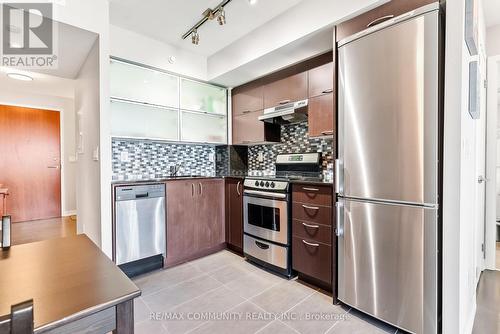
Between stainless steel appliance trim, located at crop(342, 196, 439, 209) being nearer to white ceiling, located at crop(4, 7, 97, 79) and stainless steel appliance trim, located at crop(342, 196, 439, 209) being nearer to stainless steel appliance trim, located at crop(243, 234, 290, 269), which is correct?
stainless steel appliance trim, located at crop(243, 234, 290, 269)

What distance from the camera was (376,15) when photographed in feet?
5.74

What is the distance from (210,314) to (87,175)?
2047 mm

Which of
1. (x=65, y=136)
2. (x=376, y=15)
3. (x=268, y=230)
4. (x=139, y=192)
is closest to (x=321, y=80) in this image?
(x=376, y=15)

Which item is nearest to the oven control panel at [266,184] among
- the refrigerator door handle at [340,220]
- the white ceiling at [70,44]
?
the refrigerator door handle at [340,220]

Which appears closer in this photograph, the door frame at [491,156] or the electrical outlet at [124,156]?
the door frame at [491,156]

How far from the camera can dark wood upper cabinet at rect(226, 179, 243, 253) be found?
9.96 ft

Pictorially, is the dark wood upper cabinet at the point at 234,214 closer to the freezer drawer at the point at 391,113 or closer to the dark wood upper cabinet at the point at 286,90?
the dark wood upper cabinet at the point at 286,90

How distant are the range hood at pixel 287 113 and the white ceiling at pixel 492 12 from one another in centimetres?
172

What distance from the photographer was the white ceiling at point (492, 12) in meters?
2.15

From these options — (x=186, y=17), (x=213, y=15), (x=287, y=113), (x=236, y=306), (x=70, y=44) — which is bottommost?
(x=236, y=306)

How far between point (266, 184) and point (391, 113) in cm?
138

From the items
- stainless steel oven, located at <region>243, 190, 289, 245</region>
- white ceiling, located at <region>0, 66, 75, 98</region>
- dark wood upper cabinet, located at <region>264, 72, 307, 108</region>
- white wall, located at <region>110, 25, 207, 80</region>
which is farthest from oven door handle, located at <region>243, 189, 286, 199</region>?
white ceiling, located at <region>0, 66, 75, 98</region>

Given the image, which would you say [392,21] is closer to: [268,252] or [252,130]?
[252,130]

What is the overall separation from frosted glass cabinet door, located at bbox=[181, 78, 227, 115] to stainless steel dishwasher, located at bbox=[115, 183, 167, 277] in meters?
1.19
